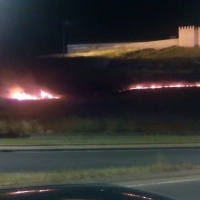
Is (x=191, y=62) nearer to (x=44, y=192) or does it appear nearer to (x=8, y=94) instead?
(x=8, y=94)

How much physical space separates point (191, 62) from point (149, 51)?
9000mm

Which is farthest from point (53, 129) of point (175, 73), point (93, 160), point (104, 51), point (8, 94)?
point (104, 51)

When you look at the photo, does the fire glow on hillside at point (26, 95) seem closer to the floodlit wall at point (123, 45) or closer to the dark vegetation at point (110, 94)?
the dark vegetation at point (110, 94)

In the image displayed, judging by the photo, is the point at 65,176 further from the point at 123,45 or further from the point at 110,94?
the point at 123,45

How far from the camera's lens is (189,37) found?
74.9 meters

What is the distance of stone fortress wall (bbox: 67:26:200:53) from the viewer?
7500 centimetres

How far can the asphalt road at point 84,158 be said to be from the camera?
19.2 metres

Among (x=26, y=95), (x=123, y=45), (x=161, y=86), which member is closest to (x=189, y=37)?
(x=123, y=45)

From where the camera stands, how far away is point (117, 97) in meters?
58.6

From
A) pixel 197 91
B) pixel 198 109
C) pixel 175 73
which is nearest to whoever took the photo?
pixel 198 109

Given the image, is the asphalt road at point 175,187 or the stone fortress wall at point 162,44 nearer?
the asphalt road at point 175,187

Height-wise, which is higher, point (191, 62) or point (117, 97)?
point (191, 62)

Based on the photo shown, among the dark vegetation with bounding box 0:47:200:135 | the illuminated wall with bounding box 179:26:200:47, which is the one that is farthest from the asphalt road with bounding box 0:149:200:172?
the illuminated wall with bounding box 179:26:200:47

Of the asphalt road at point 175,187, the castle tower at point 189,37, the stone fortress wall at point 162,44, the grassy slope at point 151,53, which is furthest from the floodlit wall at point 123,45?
the asphalt road at point 175,187
